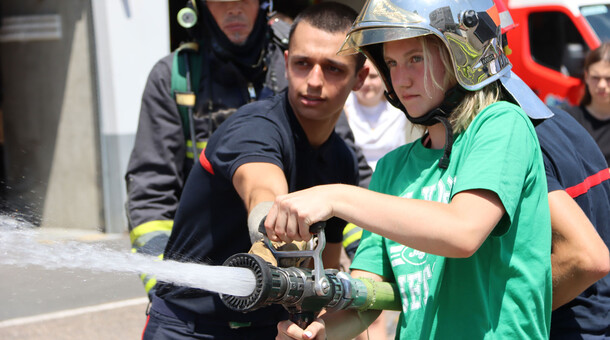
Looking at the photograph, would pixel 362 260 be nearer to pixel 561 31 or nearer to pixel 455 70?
pixel 455 70

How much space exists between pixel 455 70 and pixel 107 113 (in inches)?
255

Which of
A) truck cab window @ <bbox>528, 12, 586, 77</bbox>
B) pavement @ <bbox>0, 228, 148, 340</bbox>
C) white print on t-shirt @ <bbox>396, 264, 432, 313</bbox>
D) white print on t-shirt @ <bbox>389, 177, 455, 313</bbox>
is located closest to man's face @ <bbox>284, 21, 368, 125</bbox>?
white print on t-shirt @ <bbox>389, 177, 455, 313</bbox>

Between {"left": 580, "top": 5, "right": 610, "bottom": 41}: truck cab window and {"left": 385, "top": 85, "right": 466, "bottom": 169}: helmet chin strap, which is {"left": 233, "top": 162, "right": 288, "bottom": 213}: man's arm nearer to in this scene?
{"left": 385, "top": 85, "right": 466, "bottom": 169}: helmet chin strap

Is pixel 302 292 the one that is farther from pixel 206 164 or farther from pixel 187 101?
pixel 187 101

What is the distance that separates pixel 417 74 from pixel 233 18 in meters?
1.87

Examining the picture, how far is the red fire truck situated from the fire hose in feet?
26.9

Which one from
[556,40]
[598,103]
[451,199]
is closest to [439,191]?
[451,199]

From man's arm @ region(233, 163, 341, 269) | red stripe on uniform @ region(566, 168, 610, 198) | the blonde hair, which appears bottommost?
man's arm @ region(233, 163, 341, 269)

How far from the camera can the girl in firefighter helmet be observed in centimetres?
184

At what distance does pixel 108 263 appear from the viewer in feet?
7.34

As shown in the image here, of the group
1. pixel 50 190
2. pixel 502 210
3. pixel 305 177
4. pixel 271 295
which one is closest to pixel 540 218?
pixel 502 210

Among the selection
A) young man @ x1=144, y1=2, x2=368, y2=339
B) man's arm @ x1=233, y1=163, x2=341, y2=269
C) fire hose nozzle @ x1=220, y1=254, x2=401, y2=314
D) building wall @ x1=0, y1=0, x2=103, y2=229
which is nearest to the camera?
fire hose nozzle @ x1=220, y1=254, x2=401, y2=314

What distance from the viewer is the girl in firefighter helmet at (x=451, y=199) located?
6.04ft

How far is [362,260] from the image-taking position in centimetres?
232
